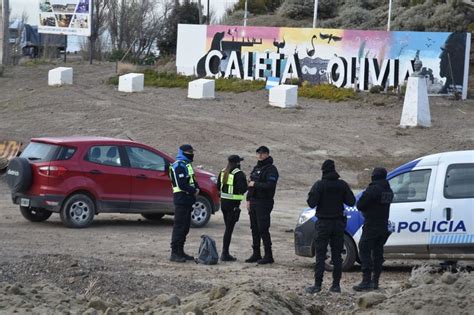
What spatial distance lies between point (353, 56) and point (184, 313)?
1237 inches

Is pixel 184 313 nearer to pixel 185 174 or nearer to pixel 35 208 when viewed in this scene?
pixel 185 174

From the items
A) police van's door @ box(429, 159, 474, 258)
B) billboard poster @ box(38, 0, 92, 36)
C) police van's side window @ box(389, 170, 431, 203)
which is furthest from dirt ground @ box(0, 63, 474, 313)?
billboard poster @ box(38, 0, 92, 36)

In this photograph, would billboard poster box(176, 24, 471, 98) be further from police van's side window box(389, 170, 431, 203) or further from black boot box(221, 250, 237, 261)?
black boot box(221, 250, 237, 261)

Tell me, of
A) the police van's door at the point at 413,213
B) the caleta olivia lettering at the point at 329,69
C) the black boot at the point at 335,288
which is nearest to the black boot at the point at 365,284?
the black boot at the point at 335,288

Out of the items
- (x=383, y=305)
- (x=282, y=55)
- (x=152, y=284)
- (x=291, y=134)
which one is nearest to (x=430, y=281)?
(x=383, y=305)

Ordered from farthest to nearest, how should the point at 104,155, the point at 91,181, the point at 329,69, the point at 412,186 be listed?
the point at 329,69 → the point at 104,155 → the point at 91,181 → the point at 412,186

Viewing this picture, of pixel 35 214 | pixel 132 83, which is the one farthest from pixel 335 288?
pixel 132 83

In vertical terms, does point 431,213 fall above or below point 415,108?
below

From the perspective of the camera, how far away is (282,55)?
4103 cm

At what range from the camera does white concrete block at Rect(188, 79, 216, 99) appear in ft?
125

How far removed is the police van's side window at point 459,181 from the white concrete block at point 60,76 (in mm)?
30171

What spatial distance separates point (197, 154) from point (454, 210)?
16007mm

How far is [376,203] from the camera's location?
12500 millimetres

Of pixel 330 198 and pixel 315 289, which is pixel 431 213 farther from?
pixel 315 289
